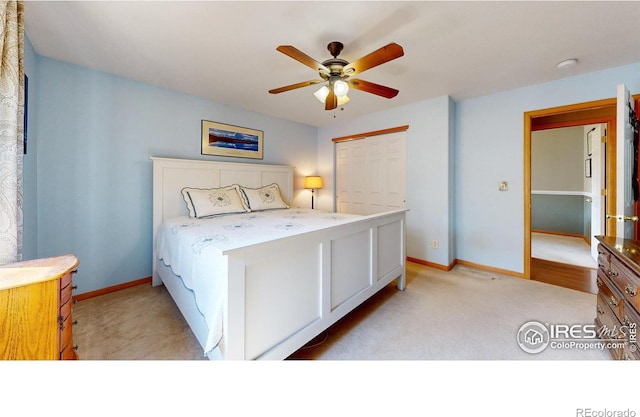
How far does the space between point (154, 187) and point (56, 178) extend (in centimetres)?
74

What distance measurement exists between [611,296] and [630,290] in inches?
13.6

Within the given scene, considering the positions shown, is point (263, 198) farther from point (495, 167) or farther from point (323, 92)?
point (495, 167)

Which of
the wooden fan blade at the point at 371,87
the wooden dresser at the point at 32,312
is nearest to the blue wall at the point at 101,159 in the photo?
the wooden dresser at the point at 32,312

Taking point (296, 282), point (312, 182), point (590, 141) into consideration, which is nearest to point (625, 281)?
point (296, 282)

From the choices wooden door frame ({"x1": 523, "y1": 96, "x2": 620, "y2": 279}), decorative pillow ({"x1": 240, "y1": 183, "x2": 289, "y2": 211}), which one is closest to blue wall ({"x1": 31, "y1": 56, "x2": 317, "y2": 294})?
decorative pillow ({"x1": 240, "y1": 183, "x2": 289, "y2": 211})

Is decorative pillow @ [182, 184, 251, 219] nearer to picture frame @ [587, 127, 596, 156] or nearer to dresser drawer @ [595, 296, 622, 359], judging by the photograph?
dresser drawer @ [595, 296, 622, 359]

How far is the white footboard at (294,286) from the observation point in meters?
1.14

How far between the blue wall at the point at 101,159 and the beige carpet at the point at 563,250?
530 cm

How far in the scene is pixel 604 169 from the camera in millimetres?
3125

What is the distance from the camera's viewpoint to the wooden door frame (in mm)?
2453

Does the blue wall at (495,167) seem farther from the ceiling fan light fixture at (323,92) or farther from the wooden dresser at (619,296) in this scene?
the ceiling fan light fixture at (323,92)

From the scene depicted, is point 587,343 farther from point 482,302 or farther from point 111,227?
point 111,227
